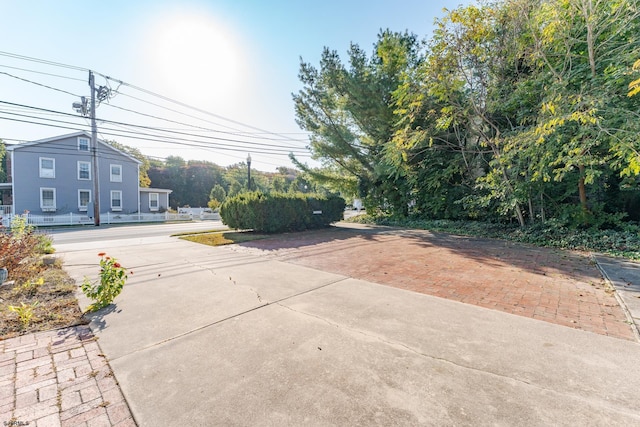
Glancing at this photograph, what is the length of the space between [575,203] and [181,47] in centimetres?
1440

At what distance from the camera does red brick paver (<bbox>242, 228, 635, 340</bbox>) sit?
3.31 meters

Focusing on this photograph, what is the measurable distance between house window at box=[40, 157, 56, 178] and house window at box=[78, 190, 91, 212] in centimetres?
188

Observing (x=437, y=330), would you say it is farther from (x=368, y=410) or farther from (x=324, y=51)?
(x=324, y=51)

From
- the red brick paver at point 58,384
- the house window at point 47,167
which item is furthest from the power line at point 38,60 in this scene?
the red brick paver at point 58,384

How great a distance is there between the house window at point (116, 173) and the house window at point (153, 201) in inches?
134

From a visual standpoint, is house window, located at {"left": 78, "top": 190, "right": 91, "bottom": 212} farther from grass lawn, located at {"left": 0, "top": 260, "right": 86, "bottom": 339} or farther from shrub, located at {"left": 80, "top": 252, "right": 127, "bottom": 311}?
shrub, located at {"left": 80, "top": 252, "right": 127, "bottom": 311}

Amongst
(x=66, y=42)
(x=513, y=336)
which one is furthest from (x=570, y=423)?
(x=66, y=42)

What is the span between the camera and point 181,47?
9273 mm

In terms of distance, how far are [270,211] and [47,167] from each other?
1894cm

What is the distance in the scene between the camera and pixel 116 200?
21719mm

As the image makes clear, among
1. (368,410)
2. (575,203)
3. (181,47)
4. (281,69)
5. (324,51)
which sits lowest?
(368,410)

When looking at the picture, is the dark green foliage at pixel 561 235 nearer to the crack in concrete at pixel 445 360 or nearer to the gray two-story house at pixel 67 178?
the crack in concrete at pixel 445 360

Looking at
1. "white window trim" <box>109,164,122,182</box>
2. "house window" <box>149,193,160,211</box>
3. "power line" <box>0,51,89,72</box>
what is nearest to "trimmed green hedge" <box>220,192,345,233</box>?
"power line" <box>0,51,89,72</box>

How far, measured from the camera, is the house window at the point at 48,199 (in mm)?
18547
